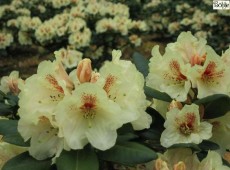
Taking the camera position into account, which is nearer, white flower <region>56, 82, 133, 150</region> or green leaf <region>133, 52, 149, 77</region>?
white flower <region>56, 82, 133, 150</region>

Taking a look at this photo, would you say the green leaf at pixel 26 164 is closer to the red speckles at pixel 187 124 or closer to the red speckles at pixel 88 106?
the red speckles at pixel 88 106

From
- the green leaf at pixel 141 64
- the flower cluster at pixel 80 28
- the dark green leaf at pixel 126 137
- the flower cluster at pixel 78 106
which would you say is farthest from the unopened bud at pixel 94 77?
the flower cluster at pixel 80 28

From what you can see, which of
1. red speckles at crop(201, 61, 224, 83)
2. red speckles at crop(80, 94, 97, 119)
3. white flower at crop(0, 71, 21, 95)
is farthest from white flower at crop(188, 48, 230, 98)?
white flower at crop(0, 71, 21, 95)

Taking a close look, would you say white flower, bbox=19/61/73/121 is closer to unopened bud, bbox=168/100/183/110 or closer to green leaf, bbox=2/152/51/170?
green leaf, bbox=2/152/51/170

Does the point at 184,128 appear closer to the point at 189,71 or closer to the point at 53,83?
the point at 189,71

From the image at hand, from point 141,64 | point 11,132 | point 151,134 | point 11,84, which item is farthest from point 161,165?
point 11,84

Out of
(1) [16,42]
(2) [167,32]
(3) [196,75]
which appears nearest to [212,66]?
(3) [196,75]

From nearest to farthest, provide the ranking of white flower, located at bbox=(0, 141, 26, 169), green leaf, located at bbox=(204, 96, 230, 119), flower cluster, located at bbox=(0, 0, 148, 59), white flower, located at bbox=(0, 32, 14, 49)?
green leaf, located at bbox=(204, 96, 230, 119) → white flower, located at bbox=(0, 141, 26, 169) → flower cluster, located at bbox=(0, 0, 148, 59) → white flower, located at bbox=(0, 32, 14, 49)

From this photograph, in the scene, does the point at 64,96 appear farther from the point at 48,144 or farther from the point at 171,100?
the point at 171,100
